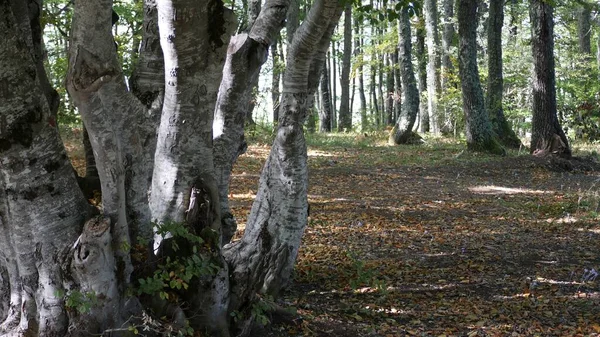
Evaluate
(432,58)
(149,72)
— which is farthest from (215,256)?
(432,58)

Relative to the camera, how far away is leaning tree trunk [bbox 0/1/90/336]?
321 centimetres

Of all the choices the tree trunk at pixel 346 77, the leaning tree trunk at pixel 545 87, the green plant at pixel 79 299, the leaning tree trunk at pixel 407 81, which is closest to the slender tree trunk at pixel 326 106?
the tree trunk at pixel 346 77

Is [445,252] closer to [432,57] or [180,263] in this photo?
[180,263]

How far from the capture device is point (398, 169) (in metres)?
13.5

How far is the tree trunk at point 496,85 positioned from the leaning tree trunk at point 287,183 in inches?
506

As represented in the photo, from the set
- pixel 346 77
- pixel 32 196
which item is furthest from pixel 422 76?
pixel 32 196

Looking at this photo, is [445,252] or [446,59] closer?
[445,252]

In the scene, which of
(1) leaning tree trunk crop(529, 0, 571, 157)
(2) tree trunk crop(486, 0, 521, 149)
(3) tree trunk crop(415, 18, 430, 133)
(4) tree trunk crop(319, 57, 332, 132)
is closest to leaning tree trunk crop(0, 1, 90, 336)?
(1) leaning tree trunk crop(529, 0, 571, 157)

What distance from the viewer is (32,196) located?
3.31 metres

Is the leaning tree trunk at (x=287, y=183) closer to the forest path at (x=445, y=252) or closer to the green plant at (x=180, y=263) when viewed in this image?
the forest path at (x=445, y=252)

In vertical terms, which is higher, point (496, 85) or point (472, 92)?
point (496, 85)

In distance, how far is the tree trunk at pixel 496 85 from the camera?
16797 mm

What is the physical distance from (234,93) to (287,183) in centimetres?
84

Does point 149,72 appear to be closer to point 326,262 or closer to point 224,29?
point 224,29
